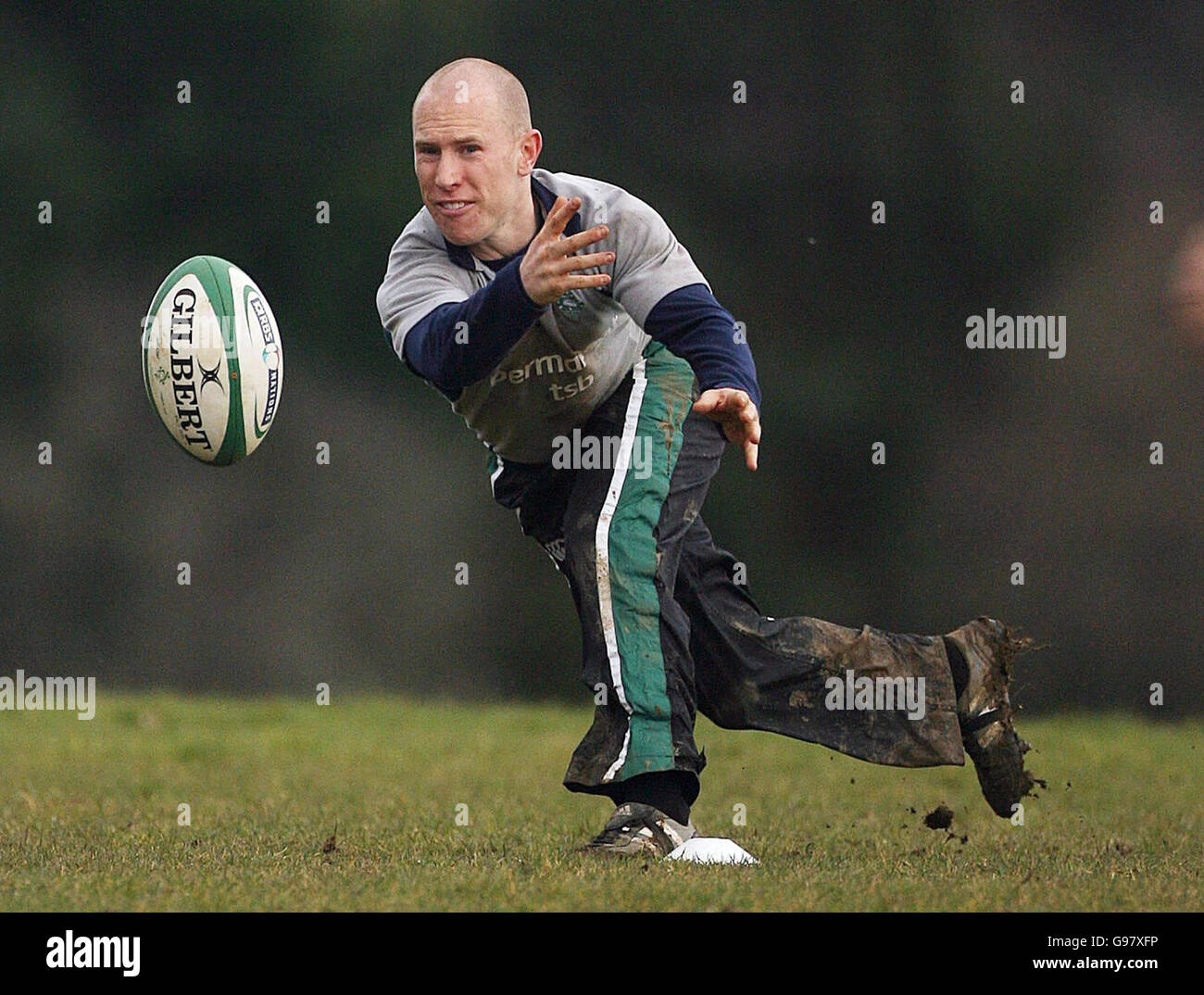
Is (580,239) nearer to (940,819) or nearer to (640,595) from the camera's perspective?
(640,595)

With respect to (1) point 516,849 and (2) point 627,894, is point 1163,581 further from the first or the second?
(2) point 627,894

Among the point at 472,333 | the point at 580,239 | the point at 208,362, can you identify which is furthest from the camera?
the point at 208,362

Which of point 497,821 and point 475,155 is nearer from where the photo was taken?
point 475,155

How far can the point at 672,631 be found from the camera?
4.12m

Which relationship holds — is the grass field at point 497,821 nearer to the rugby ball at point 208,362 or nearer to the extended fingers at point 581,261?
the rugby ball at point 208,362

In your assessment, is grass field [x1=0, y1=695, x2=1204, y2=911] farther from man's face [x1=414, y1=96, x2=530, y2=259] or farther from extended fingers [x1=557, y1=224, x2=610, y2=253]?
man's face [x1=414, y1=96, x2=530, y2=259]

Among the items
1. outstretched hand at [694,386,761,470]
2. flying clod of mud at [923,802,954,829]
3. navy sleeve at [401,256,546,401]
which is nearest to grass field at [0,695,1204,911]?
flying clod of mud at [923,802,954,829]

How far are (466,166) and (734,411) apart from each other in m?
0.80

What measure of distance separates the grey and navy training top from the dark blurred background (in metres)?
6.26

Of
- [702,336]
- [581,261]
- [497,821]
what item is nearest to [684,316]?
[702,336]

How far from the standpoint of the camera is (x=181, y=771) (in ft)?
21.6

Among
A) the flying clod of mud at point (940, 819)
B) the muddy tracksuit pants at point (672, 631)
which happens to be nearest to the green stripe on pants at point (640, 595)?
the muddy tracksuit pants at point (672, 631)

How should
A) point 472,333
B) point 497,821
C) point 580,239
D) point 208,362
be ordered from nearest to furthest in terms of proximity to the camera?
point 580,239 → point 472,333 → point 208,362 → point 497,821
